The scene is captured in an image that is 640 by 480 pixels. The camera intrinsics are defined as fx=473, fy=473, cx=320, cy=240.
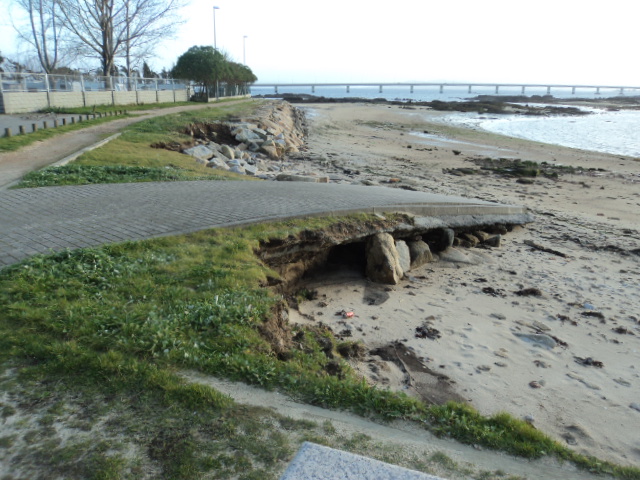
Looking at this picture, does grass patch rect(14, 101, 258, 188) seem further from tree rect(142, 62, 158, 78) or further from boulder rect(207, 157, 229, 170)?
tree rect(142, 62, 158, 78)

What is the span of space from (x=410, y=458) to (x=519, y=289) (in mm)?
5122

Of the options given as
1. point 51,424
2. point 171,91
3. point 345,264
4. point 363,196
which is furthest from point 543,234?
point 171,91

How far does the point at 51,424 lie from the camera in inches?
108

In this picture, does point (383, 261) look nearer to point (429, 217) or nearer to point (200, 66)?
point (429, 217)

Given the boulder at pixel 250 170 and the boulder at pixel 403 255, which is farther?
the boulder at pixel 250 170

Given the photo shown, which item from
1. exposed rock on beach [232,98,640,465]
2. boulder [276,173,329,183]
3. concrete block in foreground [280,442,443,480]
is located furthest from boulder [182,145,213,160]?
concrete block in foreground [280,442,443,480]

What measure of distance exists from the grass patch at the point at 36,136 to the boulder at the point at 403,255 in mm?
9839

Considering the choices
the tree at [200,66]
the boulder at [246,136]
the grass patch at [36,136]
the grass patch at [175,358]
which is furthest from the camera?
the tree at [200,66]

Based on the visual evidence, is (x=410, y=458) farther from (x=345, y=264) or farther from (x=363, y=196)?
(x=363, y=196)

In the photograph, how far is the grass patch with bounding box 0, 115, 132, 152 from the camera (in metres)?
11.8

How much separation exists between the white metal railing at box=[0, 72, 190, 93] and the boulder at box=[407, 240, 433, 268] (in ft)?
68.0

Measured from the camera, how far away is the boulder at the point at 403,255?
24.7ft

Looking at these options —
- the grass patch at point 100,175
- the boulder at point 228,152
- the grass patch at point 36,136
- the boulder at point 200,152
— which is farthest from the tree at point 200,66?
the grass patch at point 100,175

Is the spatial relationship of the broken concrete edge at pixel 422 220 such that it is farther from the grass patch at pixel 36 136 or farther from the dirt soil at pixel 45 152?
the grass patch at pixel 36 136
